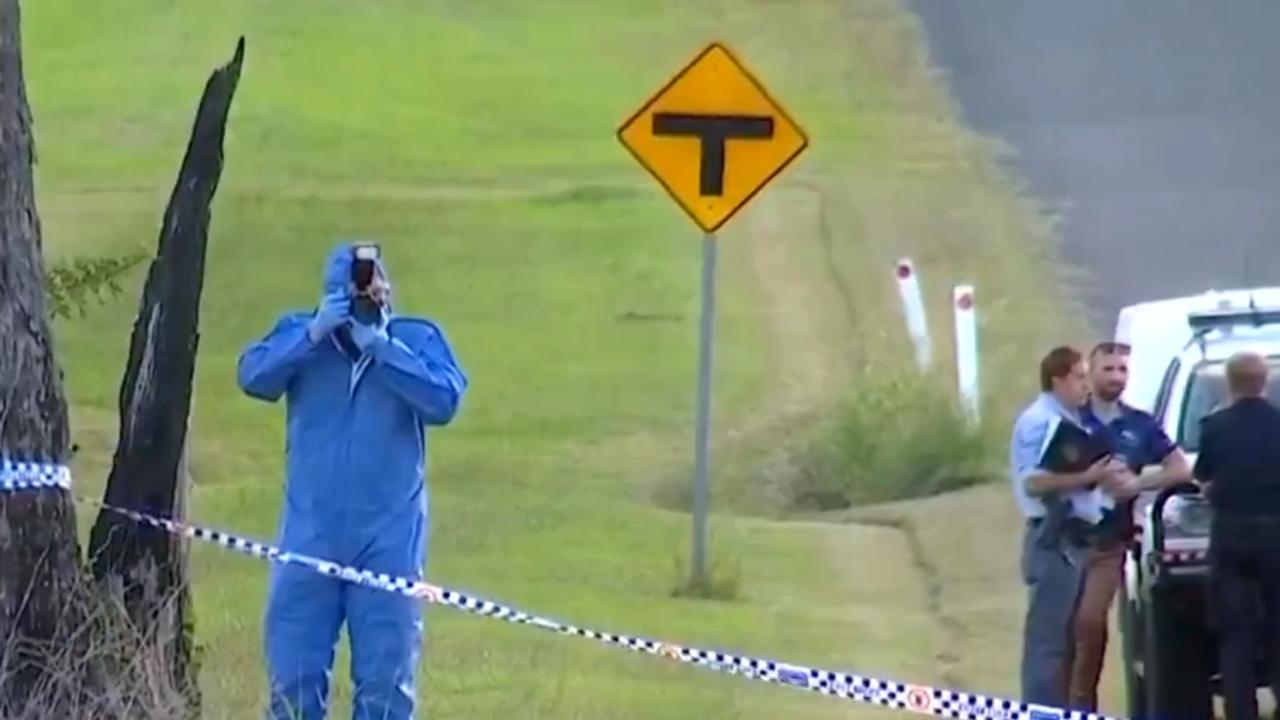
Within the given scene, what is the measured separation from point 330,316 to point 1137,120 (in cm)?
1873

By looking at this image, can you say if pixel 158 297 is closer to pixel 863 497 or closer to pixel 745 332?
pixel 863 497

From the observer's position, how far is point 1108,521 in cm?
1084

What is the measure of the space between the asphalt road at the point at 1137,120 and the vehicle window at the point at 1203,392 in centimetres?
788

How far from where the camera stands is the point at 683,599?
536 inches

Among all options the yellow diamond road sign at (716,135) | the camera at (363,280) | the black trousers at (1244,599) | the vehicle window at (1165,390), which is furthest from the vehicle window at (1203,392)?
the camera at (363,280)

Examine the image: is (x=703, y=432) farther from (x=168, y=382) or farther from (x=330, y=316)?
(x=330, y=316)

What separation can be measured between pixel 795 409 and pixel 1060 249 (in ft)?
15.5

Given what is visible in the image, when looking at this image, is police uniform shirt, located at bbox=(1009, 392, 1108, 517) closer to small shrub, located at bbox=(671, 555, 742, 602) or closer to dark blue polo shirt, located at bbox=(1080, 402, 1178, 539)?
dark blue polo shirt, located at bbox=(1080, 402, 1178, 539)

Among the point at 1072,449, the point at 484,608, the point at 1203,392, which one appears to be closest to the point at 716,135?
the point at 1203,392

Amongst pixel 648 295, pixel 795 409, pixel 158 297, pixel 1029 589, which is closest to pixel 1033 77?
pixel 648 295

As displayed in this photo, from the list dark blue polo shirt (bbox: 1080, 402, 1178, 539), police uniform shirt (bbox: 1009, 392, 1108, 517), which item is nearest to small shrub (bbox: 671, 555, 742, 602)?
police uniform shirt (bbox: 1009, 392, 1108, 517)

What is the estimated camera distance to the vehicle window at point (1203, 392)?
38.4ft

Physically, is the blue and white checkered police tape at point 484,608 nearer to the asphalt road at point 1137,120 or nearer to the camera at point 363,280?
the camera at point 363,280

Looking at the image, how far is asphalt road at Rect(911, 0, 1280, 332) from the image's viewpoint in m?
22.2
